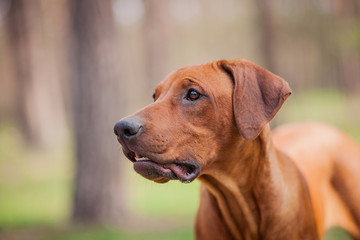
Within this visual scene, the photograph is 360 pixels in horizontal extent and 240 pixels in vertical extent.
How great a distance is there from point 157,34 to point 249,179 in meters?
14.9

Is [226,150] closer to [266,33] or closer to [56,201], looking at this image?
[56,201]

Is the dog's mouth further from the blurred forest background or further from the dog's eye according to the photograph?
the blurred forest background

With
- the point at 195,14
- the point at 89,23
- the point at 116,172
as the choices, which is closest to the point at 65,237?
the point at 116,172

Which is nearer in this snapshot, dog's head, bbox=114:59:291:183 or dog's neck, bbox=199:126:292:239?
dog's head, bbox=114:59:291:183

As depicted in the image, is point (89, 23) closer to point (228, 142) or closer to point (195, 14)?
point (228, 142)

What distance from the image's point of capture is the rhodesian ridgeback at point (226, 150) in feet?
9.30

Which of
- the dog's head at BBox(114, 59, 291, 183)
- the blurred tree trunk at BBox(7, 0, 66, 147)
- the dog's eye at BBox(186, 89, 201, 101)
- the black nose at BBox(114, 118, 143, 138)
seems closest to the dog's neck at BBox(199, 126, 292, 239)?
the dog's head at BBox(114, 59, 291, 183)

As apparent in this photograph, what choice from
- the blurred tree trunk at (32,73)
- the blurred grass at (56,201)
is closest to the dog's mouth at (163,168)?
the blurred grass at (56,201)

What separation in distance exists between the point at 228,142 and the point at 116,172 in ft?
13.8

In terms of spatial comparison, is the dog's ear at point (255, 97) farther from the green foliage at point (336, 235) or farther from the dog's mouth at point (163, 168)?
the green foliage at point (336, 235)

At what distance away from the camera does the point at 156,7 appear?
58.6 feet

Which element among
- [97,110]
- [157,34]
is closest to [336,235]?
[97,110]

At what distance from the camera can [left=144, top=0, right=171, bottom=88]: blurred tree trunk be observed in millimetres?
17281

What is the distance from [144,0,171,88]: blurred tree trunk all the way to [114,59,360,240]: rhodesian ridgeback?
13.8 metres
